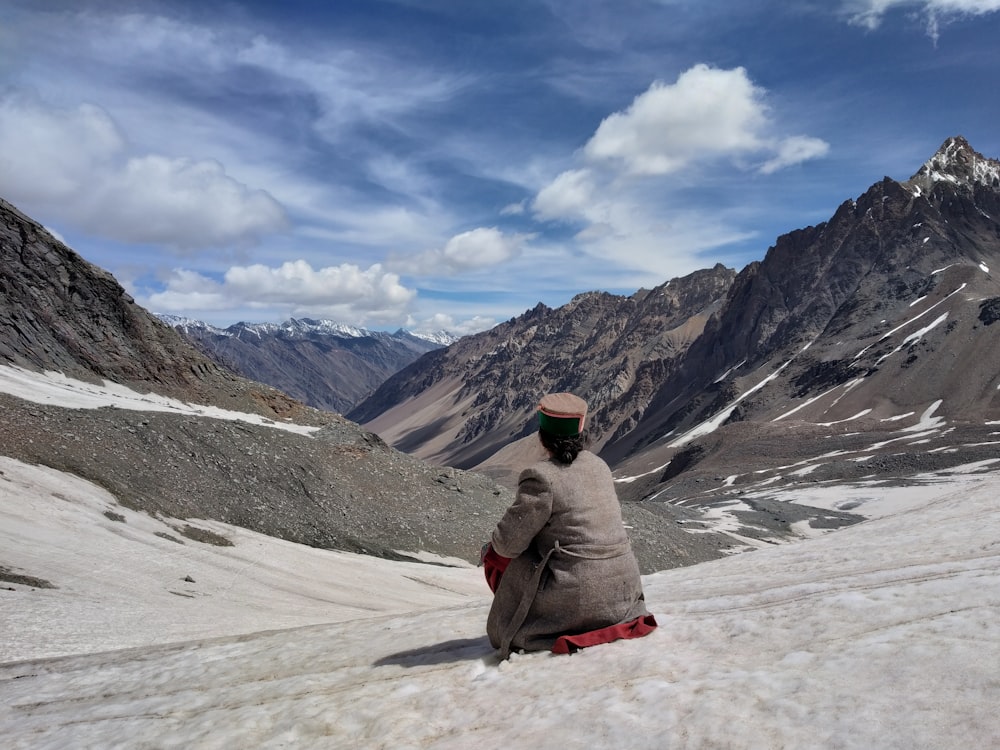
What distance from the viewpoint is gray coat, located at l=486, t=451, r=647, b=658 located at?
6570 millimetres

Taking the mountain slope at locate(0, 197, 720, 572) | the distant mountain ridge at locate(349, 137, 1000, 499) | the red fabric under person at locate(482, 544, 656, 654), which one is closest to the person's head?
the red fabric under person at locate(482, 544, 656, 654)

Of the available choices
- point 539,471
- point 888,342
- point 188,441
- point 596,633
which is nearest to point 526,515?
point 539,471

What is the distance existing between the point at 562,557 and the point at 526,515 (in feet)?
1.85

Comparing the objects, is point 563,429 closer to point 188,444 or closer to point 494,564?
point 494,564

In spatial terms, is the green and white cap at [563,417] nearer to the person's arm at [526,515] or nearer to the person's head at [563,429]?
the person's head at [563,429]

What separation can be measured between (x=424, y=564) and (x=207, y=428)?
13930 millimetres

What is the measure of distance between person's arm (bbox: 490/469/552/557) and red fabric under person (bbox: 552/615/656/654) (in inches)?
37.6

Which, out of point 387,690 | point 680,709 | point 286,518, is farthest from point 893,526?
point 286,518

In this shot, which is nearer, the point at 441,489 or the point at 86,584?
the point at 86,584

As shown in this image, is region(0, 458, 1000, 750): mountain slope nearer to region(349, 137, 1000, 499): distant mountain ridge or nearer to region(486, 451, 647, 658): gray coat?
region(486, 451, 647, 658): gray coat

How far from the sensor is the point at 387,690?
6285 millimetres

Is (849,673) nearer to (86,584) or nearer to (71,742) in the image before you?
(71,742)

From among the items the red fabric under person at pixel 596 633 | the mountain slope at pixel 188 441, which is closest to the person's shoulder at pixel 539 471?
the red fabric under person at pixel 596 633

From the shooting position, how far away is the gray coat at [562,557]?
657 centimetres
